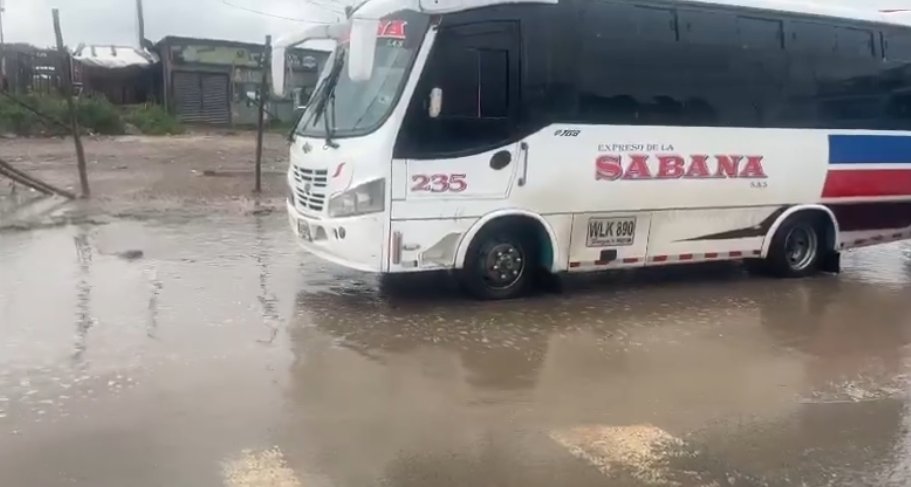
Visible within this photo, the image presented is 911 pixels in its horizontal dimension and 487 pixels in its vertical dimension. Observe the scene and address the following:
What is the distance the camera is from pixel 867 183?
10875mm

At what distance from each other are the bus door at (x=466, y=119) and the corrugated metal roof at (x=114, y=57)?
30.3 meters

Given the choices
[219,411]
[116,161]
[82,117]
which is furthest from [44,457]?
[82,117]

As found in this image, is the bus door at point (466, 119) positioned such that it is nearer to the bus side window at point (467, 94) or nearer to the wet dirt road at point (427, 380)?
the bus side window at point (467, 94)

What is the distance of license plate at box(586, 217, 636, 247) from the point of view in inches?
363

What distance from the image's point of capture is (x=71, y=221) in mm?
12805

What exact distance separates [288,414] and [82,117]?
26630mm

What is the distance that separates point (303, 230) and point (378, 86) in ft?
5.24

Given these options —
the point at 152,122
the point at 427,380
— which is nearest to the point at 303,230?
the point at 427,380

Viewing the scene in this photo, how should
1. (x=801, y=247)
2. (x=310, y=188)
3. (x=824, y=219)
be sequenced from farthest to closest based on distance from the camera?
1. (x=801, y=247)
2. (x=824, y=219)
3. (x=310, y=188)

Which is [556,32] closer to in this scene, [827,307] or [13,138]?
[827,307]

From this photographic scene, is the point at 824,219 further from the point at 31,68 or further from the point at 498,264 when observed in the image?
the point at 31,68

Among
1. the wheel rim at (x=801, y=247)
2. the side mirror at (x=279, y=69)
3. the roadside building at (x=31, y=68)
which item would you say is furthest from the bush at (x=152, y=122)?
A: the wheel rim at (x=801, y=247)

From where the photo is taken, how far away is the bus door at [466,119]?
8.18m

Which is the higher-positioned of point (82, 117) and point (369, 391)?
point (82, 117)
